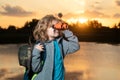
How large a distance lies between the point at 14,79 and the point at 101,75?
1449 millimetres

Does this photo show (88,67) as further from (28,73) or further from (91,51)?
(28,73)

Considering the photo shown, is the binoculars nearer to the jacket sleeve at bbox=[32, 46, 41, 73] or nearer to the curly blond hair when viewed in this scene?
the curly blond hair

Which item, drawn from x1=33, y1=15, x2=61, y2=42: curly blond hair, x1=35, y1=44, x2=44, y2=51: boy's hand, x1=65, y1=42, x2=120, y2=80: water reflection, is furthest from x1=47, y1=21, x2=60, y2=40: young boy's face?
x1=65, y1=42, x2=120, y2=80: water reflection

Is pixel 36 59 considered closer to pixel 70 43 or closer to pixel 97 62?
pixel 70 43

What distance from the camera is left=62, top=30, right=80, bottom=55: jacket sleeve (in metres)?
4.17

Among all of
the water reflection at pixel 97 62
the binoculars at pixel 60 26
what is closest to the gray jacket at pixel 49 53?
the binoculars at pixel 60 26

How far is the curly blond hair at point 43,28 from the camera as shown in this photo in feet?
13.3

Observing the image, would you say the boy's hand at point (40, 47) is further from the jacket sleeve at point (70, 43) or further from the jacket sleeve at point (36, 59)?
the jacket sleeve at point (70, 43)

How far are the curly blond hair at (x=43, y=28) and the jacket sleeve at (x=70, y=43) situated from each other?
0.16 meters

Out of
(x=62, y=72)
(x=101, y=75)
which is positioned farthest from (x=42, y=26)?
(x=101, y=75)

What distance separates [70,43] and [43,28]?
9.1 inches

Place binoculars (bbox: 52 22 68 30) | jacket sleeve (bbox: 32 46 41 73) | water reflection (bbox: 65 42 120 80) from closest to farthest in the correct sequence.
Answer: jacket sleeve (bbox: 32 46 41 73)
binoculars (bbox: 52 22 68 30)
water reflection (bbox: 65 42 120 80)

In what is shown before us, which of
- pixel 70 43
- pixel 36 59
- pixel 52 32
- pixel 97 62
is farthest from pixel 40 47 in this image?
pixel 97 62

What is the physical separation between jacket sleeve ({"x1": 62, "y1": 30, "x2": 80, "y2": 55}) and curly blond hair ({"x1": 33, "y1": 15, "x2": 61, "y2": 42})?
159 mm
